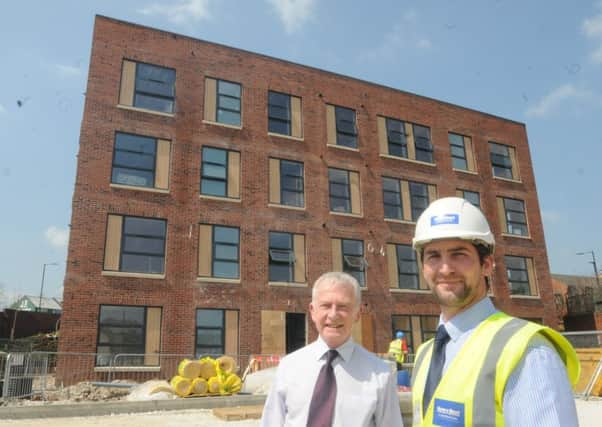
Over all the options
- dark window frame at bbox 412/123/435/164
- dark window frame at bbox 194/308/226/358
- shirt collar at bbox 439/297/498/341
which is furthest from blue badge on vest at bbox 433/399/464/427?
dark window frame at bbox 412/123/435/164

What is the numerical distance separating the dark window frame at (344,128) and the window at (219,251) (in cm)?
772

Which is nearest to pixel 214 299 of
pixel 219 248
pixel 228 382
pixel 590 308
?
pixel 219 248

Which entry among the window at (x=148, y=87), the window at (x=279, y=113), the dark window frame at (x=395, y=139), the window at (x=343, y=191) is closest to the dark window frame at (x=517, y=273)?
the dark window frame at (x=395, y=139)

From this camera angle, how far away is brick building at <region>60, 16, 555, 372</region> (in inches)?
704

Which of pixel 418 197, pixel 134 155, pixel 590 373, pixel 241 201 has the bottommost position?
pixel 590 373

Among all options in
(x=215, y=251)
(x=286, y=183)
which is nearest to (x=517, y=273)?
(x=286, y=183)

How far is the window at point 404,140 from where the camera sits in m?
25.2

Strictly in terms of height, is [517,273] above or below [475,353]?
above

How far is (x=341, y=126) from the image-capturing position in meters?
24.2

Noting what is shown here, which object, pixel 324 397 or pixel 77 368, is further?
pixel 77 368

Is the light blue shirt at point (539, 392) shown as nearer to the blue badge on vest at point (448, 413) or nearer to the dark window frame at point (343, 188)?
the blue badge on vest at point (448, 413)

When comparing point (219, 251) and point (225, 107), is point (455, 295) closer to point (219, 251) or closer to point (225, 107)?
point (219, 251)

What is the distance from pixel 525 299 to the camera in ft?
84.6

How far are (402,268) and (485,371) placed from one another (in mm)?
22014
